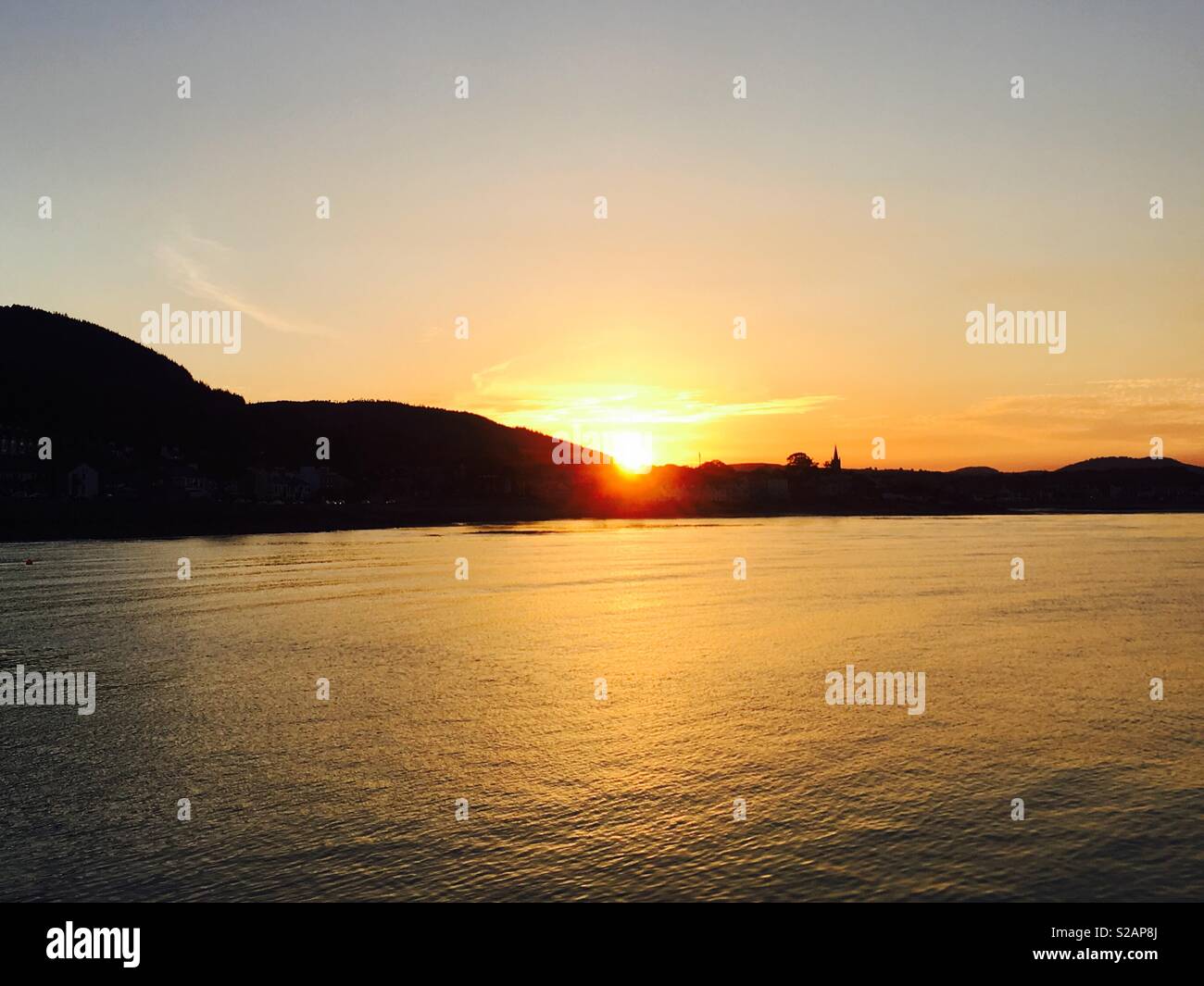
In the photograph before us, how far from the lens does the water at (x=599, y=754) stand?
16.3 metres

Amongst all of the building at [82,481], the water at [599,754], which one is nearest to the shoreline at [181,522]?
the building at [82,481]

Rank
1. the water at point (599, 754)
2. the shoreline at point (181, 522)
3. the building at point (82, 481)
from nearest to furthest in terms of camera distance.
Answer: the water at point (599, 754), the shoreline at point (181, 522), the building at point (82, 481)

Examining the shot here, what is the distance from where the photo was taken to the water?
16.3 m

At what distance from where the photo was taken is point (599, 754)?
2389cm

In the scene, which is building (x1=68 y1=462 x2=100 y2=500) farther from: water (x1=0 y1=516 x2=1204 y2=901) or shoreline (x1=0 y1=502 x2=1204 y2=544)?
water (x1=0 y1=516 x2=1204 y2=901)

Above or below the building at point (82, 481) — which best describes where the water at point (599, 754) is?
below

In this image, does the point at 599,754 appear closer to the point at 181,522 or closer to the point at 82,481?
the point at 181,522

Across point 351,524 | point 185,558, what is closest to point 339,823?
point 185,558

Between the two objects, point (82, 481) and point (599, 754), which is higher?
point (82, 481)

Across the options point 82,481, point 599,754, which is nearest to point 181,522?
point 82,481

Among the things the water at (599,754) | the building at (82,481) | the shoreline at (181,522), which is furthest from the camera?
the building at (82,481)

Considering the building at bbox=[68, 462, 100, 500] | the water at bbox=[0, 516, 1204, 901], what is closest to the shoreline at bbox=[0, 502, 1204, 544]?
the building at bbox=[68, 462, 100, 500]

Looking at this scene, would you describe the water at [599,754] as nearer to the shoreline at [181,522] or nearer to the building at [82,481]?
the shoreline at [181,522]
